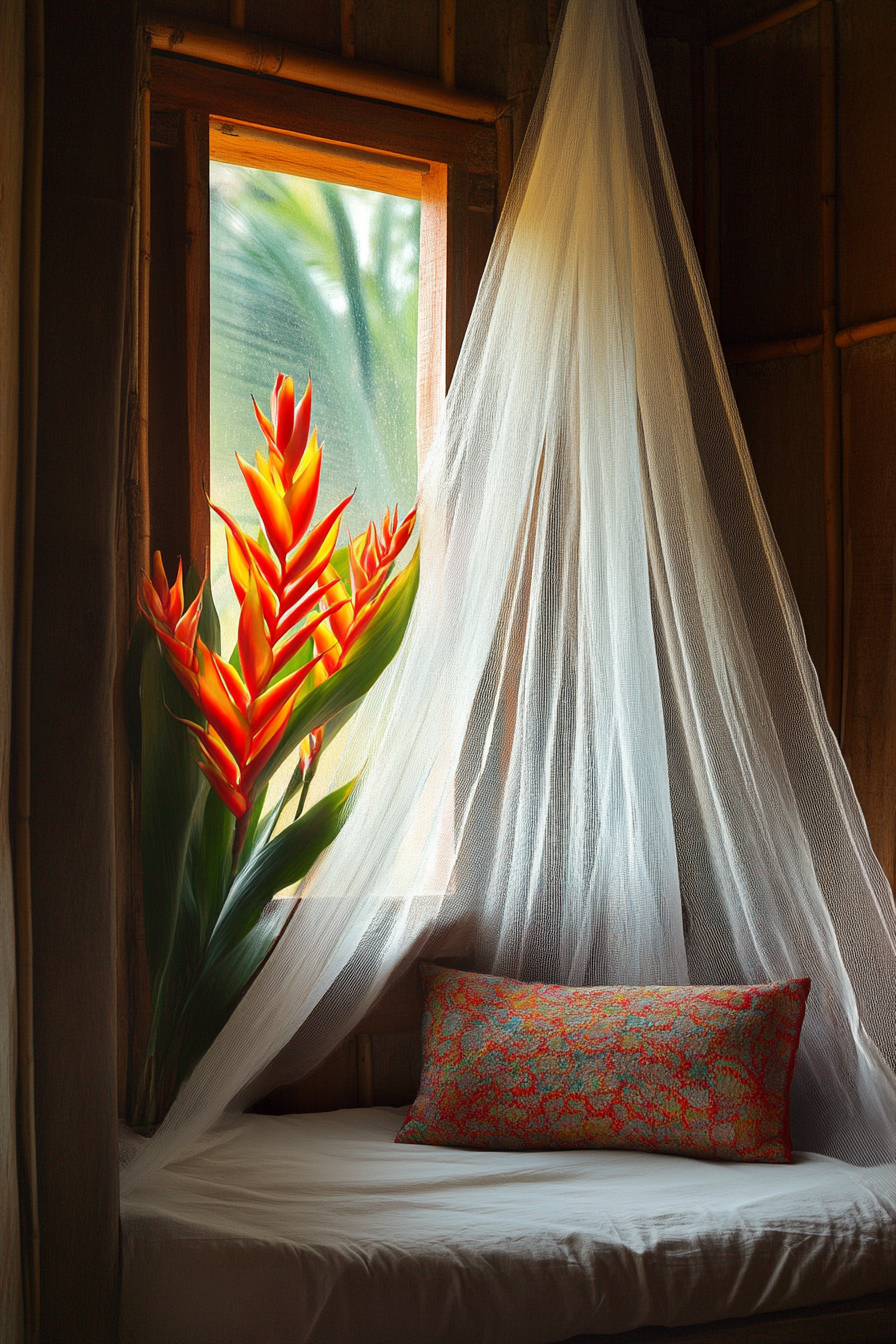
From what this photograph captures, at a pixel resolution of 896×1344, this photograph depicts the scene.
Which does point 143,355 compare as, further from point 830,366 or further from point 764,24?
point 764,24

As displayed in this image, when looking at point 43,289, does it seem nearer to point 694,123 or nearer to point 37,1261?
point 37,1261

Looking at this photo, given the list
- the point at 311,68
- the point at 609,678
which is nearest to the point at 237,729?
the point at 609,678

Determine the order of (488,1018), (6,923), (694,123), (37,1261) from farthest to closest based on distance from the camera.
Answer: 1. (694,123)
2. (488,1018)
3. (37,1261)
4. (6,923)

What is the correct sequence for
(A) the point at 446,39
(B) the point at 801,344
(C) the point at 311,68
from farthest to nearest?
(B) the point at 801,344, (A) the point at 446,39, (C) the point at 311,68

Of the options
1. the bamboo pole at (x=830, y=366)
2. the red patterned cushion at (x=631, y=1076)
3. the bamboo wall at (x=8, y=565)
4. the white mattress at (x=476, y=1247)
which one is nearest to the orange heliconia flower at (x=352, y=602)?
the red patterned cushion at (x=631, y=1076)

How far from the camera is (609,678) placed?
6.13ft

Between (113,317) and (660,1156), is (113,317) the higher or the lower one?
the higher one

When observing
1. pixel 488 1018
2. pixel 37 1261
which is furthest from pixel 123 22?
pixel 488 1018

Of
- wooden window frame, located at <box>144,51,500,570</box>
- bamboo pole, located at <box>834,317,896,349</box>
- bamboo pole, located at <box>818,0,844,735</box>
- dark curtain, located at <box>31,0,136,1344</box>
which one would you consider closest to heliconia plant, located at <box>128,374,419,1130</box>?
wooden window frame, located at <box>144,51,500,570</box>

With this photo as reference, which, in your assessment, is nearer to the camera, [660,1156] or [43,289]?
[43,289]

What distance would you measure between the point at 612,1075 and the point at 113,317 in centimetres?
126

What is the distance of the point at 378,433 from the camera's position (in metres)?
2.15

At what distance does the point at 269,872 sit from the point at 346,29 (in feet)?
5.10

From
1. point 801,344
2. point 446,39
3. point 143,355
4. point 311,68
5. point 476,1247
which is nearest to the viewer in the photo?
point 476,1247
